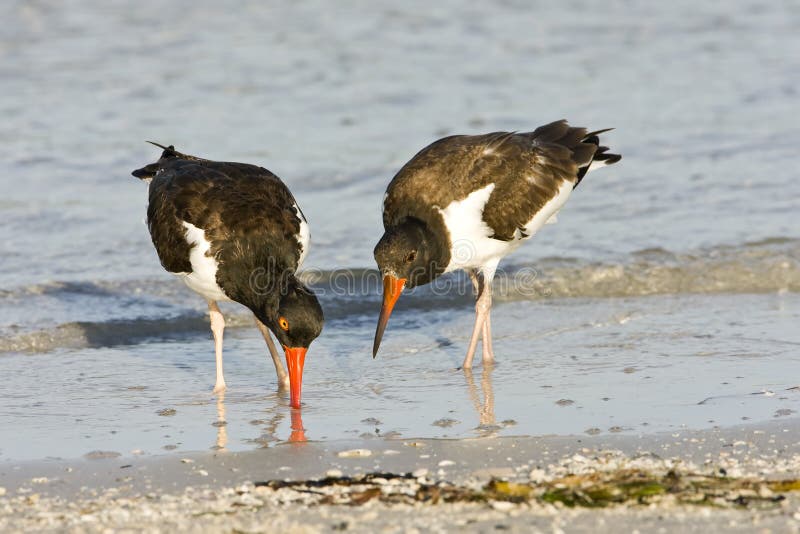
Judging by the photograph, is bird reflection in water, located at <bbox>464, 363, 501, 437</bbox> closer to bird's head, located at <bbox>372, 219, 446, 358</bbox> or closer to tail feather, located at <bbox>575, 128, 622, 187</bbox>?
bird's head, located at <bbox>372, 219, 446, 358</bbox>

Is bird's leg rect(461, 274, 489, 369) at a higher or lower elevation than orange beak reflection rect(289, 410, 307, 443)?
higher

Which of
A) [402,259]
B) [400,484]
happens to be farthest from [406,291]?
[400,484]

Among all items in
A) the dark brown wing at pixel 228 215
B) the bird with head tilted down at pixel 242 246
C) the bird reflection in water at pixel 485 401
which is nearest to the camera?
the bird reflection in water at pixel 485 401

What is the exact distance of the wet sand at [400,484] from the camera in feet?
13.0

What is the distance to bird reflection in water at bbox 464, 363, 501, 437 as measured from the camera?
212 inches

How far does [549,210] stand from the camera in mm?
7250

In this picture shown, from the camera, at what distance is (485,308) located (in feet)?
22.8

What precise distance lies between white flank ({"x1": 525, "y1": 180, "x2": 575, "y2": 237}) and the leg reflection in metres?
2.21

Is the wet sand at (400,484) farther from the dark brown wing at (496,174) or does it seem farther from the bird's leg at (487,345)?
the dark brown wing at (496,174)

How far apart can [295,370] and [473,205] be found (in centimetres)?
160

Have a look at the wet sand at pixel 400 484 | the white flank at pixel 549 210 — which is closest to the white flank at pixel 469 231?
the white flank at pixel 549 210

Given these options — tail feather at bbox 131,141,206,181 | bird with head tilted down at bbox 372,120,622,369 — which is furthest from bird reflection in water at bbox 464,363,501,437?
tail feather at bbox 131,141,206,181

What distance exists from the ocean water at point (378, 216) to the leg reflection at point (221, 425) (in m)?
0.03

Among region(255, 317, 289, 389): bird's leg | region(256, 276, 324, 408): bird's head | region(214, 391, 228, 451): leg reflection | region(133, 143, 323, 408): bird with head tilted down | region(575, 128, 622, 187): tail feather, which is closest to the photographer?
region(214, 391, 228, 451): leg reflection
